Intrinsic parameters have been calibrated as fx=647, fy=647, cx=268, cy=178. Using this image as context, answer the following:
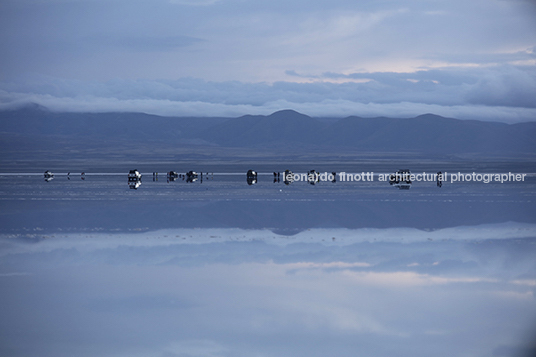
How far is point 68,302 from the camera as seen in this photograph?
46.0 ft

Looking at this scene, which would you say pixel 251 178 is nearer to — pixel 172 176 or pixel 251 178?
pixel 251 178

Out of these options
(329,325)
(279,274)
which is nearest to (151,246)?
(279,274)

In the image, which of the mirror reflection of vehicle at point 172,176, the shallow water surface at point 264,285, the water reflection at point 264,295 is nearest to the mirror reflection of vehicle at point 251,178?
the mirror reflection of vehicle at point 172,176

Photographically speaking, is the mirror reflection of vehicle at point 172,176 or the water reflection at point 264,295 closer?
the water reflection at point 264,295

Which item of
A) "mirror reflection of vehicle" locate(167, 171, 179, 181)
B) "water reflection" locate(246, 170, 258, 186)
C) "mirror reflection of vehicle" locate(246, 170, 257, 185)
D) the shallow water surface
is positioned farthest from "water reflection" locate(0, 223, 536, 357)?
"mirror reflection of vehicle" locate(167, 171, 179, 181)

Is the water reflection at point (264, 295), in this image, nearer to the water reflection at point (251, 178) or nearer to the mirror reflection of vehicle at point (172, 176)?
the water reflection at point (251, 178)

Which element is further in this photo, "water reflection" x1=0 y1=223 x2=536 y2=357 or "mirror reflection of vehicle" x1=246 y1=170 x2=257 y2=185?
"mirror reflection of vehicle" x1=246 y1=170 x2=257 y2=185

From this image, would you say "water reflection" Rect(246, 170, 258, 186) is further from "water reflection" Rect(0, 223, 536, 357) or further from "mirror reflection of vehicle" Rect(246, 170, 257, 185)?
"water reflection" Rect(0, 223, 536, 357)

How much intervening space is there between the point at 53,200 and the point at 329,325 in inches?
1255

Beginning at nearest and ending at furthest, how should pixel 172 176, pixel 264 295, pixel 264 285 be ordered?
pixel 264 295, pixel 264 285, pixel 172 176

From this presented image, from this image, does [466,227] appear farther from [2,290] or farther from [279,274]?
[2,290]

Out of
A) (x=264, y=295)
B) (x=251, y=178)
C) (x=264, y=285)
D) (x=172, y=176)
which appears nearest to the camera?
(x=264, y=295)

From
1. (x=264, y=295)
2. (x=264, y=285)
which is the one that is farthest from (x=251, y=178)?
(x=264, y=295)

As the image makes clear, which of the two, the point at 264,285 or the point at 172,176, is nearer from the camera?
the point at 264,285
